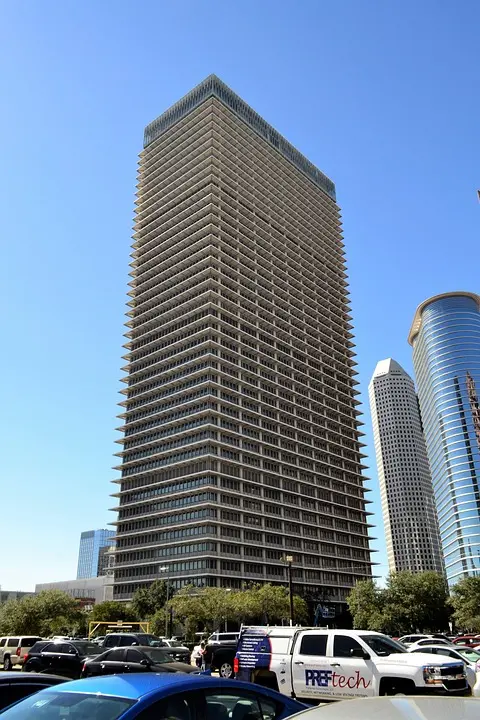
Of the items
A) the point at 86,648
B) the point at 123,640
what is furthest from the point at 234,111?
the point at 86,648

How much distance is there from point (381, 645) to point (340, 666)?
1.19 m

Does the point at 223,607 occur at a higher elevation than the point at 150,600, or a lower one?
lower

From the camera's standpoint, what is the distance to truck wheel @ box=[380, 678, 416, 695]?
12.9 m

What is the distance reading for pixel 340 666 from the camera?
45.1ft

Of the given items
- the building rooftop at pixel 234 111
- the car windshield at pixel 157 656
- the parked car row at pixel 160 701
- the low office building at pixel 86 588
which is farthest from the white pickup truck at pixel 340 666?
the building rooftop at pixel 234 111

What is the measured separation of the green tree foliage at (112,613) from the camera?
281 ft

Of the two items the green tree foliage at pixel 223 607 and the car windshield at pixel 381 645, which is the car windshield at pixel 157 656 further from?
the green tree foliage at pixel 223 607

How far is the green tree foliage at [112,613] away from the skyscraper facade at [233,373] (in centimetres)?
931

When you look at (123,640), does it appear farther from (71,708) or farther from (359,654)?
(71,708)

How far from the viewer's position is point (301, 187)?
152 metres

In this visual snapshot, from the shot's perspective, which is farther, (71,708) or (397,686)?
(397,686)

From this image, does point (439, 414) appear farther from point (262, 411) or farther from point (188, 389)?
point (188, 389)

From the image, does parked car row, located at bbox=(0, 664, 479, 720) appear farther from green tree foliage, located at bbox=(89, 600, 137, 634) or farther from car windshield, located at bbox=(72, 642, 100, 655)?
green tree foliage, located at bbox=(89, 600, 137, 634)

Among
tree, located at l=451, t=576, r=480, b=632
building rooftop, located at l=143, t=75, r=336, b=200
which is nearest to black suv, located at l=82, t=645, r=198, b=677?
tree, located at l=451, t=576, r=480, b=632
